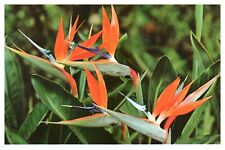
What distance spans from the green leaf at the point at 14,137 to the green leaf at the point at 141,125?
0.28 meters

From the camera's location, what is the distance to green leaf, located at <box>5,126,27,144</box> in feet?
6.13

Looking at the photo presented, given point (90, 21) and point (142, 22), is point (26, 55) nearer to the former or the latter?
point (90, 21)

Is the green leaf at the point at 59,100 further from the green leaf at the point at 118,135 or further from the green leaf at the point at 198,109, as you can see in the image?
the green leaf at the point at 198,109

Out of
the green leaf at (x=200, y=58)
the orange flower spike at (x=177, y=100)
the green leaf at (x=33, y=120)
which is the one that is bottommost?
the green leaf at (x=33, y=120)

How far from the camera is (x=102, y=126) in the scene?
1.81 metres

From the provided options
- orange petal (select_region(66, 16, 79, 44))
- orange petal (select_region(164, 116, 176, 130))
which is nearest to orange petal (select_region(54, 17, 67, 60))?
orange petal (select_region(66, 16, 79, 44))

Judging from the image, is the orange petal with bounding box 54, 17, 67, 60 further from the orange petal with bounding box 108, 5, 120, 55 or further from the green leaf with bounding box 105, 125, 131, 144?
the green leaf with bounding box 105, 125, 131, 144

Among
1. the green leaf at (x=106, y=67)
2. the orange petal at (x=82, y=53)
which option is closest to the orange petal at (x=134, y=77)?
the green leaf at (x=106, y=67)

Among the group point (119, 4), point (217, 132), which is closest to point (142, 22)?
point (119, 4)

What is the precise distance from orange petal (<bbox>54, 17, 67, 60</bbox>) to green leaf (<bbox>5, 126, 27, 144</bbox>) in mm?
265

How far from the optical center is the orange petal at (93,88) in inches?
72.3

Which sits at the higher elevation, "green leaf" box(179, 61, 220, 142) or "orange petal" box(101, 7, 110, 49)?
"orange petal" box(101, 7, 110, 49)

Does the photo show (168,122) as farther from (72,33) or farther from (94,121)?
(72,33)
